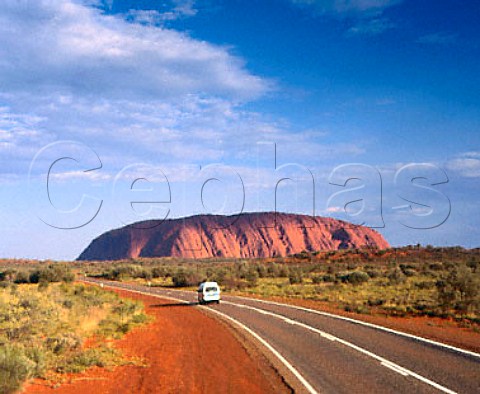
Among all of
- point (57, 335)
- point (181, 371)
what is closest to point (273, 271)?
point (57, 335)

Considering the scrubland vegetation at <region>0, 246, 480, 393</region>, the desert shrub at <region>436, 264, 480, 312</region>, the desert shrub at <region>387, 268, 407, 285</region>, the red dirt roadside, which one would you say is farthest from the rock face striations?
the red dirt roadside

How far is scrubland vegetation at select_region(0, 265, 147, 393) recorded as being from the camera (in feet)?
32.3

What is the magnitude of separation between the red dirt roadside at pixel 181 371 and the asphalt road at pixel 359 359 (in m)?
0.84

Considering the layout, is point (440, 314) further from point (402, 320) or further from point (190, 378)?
point (190, 378)

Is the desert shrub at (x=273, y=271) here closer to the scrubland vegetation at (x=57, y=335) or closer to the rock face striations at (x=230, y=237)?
the scrubland vegetation at (x=57, y=335)

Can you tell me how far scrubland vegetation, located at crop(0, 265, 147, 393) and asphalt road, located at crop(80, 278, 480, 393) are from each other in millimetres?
4949

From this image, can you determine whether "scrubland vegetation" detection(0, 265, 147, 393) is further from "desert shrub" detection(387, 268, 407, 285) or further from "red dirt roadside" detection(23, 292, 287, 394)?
"desert shrub" detection(387, 268, 407, 285)

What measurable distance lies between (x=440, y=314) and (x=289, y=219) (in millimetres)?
128315

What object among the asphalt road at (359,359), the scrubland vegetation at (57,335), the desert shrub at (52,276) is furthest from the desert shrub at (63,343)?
the desert shrub at (52,276)

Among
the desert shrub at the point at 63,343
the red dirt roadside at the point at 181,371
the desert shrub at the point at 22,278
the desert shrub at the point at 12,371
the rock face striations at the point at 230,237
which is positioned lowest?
the desert shrub at the point at 22,278

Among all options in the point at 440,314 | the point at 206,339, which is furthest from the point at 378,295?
the point at 206,339

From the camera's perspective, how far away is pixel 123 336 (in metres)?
17.2

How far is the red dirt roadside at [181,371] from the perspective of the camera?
10016 mm

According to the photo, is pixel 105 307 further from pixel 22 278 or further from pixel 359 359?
pixel 22 278
